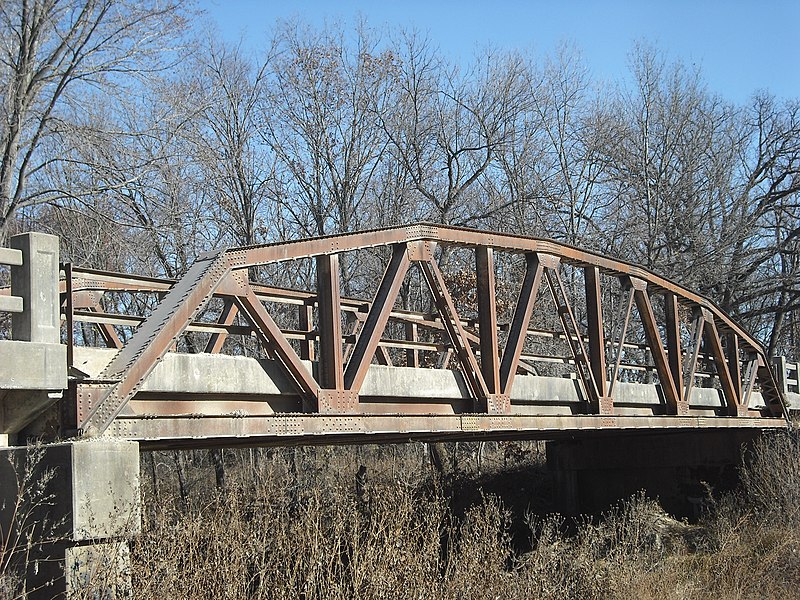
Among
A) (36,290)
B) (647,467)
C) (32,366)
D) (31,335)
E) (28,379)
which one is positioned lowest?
(647,467)

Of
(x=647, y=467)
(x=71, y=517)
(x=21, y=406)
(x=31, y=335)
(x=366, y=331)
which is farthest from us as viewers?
(x=647, y=467)

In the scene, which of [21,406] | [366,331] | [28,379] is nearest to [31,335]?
[28,379]

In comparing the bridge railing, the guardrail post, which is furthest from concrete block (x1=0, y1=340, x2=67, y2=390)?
the guardrail post

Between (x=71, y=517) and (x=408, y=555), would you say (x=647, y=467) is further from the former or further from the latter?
(x=71, y=517)

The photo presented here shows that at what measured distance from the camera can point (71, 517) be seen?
7562 millimetres

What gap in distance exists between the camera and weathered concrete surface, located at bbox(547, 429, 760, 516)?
21.9 meters

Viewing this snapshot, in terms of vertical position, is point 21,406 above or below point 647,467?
above

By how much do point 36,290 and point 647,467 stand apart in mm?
17531

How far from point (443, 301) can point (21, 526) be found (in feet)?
19.2

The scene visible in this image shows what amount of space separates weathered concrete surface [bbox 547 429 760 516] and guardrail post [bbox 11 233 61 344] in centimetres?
1533

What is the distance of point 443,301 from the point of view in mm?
11984

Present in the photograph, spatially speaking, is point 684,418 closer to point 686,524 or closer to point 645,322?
point 645,322

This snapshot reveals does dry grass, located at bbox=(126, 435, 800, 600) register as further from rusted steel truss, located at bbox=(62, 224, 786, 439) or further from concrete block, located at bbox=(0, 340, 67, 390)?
concrete block, located at bbox=(0, 340, 67, 390)

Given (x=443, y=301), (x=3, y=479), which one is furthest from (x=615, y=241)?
(x=3, y=479)
